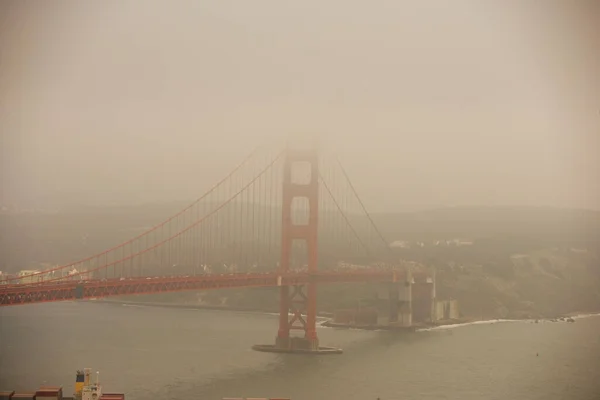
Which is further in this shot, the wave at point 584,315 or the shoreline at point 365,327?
the wave at point 584,315

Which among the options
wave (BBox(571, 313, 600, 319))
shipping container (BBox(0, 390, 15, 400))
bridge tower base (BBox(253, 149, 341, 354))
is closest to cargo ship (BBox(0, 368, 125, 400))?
shipping container (BBox(0, 390, 15, 400))

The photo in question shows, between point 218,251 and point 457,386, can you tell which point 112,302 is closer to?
point 218,251

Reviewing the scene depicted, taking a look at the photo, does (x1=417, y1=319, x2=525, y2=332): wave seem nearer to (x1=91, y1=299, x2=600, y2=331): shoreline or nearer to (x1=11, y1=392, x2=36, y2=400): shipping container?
(x1=91, y1=299, x2=600, y2=331): shoreline

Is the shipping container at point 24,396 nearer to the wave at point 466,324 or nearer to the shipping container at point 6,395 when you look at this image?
the shipping container at point 6,395

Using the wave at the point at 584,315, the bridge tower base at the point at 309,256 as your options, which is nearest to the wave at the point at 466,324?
the wave at the point at 584,315

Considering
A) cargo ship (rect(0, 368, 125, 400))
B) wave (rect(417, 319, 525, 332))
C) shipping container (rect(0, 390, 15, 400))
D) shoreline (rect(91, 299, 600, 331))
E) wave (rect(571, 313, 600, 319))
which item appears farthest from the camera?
wave (rect(571, 313, 600, 319))

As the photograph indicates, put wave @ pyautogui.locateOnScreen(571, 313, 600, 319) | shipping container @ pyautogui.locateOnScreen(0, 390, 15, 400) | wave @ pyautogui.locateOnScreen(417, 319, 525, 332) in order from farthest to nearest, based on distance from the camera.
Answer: wave @ pyautogui.locateOnScreen(571, 313, 600, 319), wave @ pyautogui.locateOnScreen(417, 319, 525, 332), shipping container @ pyautogui.locateOnScreen(0, 390, 15, 400)

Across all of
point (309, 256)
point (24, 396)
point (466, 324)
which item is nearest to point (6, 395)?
point (24, 396)

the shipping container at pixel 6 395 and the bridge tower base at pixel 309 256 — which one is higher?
the bridge tower base at pixel 309 256

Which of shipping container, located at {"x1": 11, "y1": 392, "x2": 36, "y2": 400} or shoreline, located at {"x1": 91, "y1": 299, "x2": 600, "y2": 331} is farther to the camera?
shoreline, located at {"x1": 91, "y1": 299, "x2": 600, "y2": 331}
